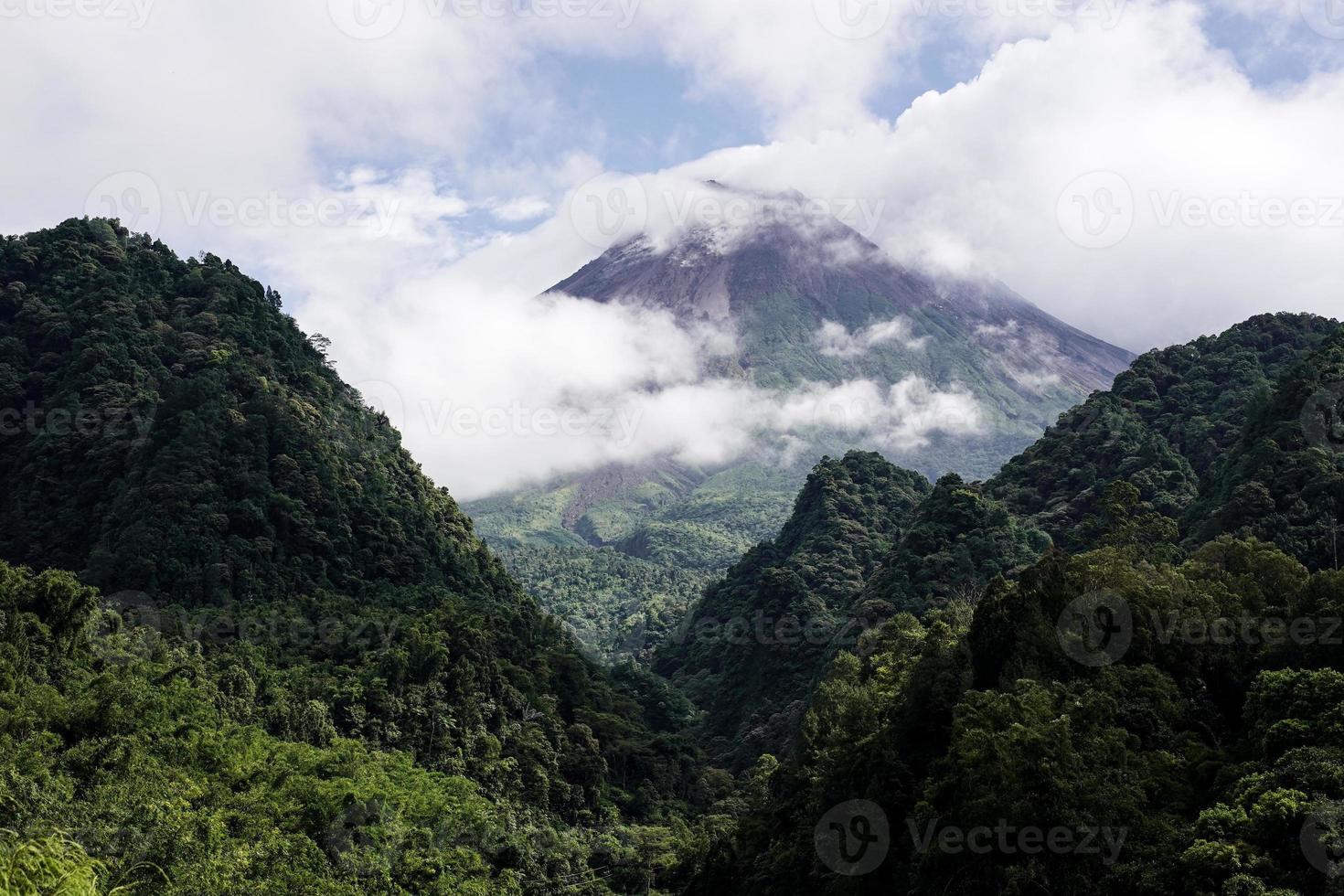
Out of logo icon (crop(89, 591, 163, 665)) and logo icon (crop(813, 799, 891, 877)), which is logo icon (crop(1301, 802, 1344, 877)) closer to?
logo icon (crop(813, 799, 891, 877))

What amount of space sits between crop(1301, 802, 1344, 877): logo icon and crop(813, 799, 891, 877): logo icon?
42.2 feet

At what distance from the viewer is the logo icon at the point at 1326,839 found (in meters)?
17.1

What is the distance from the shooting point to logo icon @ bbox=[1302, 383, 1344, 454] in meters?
45.5

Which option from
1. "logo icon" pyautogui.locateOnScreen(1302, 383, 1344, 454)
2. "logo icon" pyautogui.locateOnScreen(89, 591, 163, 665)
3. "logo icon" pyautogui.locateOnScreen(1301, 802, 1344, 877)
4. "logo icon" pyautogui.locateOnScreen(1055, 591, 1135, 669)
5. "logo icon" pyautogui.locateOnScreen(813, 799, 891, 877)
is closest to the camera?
"logo icon" pyautogui.locateOnScreen(1301, 802, 1344, 877)

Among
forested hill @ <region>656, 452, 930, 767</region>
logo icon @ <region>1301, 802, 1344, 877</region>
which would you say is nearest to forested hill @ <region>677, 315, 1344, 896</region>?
logo icon @ <region>1301, 802, 1344, 877</region>

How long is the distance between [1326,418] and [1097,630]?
78.6 feet

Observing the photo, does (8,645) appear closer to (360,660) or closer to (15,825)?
(15,825)

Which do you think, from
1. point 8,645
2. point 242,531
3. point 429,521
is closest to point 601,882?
point 8,645

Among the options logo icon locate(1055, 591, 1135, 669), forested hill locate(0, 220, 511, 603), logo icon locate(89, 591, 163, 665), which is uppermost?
forested hill locate(0, 220, 511, 603)

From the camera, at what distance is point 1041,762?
22734 millimetres

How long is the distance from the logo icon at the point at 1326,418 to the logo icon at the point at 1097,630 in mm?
20952

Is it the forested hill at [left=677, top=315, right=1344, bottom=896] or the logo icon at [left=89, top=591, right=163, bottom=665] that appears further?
the logo icon at [left=89, top=591, right=163, bottom=665]

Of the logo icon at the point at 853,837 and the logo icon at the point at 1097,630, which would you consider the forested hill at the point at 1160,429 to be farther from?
the logo icon at the point at 853,837

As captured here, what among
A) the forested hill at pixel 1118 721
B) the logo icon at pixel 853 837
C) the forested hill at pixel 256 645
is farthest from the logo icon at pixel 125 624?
the logo icon at pixel 853 837
